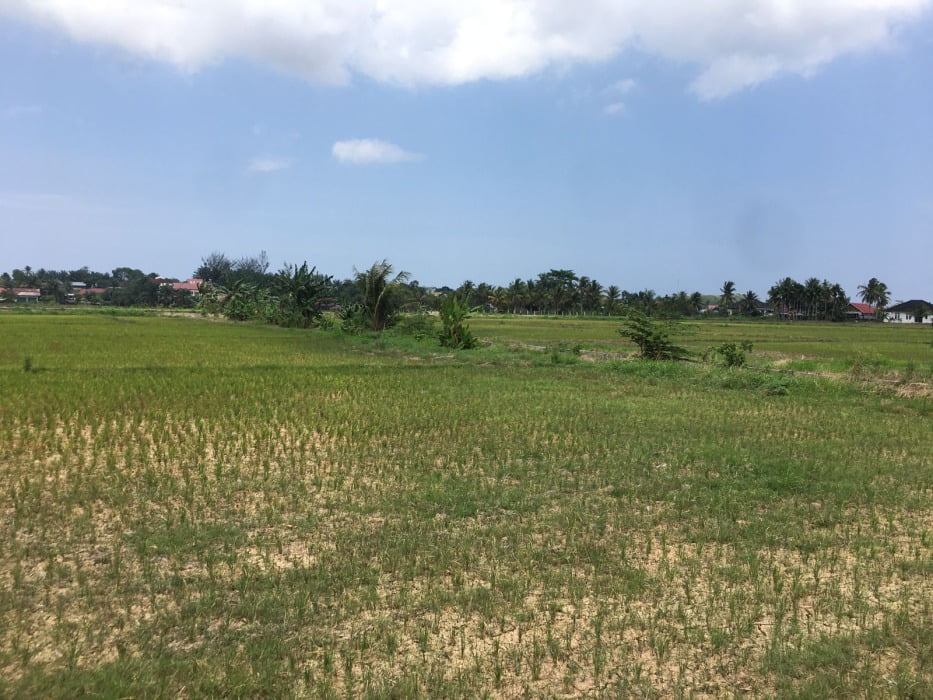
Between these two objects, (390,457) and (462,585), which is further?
(390,457)

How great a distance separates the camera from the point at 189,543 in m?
4.53

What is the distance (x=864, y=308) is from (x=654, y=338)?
8429 cm

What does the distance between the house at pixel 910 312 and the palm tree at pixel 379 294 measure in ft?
239

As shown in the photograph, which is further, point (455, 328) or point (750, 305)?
point (750, 305)

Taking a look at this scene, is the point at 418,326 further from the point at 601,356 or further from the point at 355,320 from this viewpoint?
the point at 601,356

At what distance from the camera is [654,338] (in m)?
19.6

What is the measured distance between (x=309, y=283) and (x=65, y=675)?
37760 mm

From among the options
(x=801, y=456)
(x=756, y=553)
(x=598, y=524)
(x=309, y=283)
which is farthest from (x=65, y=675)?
(x=309, y=283)

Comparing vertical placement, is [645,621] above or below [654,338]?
below

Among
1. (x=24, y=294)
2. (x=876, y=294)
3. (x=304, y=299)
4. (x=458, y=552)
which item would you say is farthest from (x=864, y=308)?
(x=24, y=294)

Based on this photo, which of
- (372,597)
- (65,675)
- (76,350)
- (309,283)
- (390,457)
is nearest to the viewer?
(65,675)

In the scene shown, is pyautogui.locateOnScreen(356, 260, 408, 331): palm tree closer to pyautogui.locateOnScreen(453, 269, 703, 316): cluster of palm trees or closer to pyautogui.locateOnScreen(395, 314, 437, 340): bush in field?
pyautogui.locateOnScreen(395, 314, 437, 340): bush in field

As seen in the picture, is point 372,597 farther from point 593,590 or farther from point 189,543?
point 189,543

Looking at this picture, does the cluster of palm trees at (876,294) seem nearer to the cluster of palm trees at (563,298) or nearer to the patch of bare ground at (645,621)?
the cluster of palm trees at (563,298)
